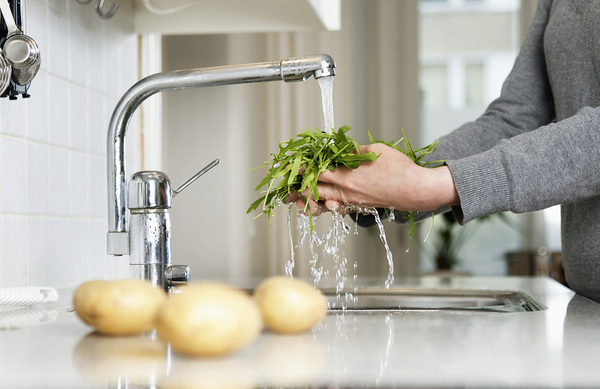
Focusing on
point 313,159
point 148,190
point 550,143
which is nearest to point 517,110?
point 550,143

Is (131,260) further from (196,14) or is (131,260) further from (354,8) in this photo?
(354,8)

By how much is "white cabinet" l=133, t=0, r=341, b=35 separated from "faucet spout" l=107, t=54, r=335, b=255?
572mm

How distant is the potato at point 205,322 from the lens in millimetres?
484

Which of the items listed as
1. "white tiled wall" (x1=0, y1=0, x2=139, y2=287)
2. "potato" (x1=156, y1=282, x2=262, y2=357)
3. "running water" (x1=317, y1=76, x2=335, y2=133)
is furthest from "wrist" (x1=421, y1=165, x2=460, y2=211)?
"white tiled wall" (x1=0, y1=0, x2=139, y2=287)

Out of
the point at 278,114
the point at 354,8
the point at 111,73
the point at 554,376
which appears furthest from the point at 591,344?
the point at 354,8

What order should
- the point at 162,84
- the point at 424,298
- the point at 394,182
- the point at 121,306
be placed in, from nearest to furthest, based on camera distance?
the point at 121,306
the point at 394,182
the point at 162,84
the point at 424,298

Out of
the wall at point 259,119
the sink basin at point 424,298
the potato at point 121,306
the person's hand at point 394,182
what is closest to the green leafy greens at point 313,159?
the person's hand at point 394,182

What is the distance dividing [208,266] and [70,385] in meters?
2.84

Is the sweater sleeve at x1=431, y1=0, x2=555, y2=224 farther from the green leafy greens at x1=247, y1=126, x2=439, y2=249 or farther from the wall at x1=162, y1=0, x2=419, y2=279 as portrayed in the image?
the wall at x1=162, y1=0, x2=419, y2=279

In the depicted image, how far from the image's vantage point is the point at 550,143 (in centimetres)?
84

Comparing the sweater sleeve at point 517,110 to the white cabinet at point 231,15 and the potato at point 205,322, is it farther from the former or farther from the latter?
the potato at point 205,322

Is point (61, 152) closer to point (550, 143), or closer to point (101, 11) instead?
point (101, 11)

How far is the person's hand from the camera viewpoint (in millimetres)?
825

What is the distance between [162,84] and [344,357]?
1.84 ft
